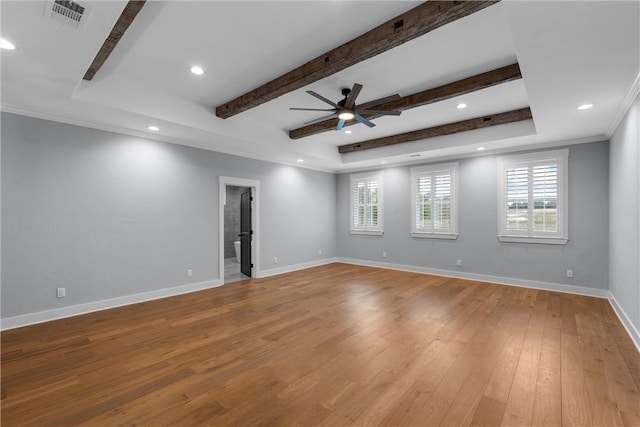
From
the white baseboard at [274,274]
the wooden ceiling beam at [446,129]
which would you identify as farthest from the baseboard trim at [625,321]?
the wooden ceiling beam at [446,129]

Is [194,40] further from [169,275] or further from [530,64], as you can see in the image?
[169,275]

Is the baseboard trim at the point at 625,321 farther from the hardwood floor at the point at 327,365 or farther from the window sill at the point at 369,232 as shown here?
the window sill at the point at 369,232

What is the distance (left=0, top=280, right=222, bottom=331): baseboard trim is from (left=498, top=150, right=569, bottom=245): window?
6.06 m

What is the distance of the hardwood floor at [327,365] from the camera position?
1986mm

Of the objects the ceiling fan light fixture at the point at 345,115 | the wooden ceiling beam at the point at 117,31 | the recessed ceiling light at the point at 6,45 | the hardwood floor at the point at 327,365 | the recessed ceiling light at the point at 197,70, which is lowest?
the hardwood floor at the point at 327,365

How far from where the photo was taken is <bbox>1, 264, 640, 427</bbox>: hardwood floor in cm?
199

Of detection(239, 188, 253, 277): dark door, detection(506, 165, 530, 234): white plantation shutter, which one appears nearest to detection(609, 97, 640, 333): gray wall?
detection(506, 165, 530, 234): white plantation shutter

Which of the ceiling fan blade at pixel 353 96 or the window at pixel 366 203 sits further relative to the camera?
the window at pixel 366 203

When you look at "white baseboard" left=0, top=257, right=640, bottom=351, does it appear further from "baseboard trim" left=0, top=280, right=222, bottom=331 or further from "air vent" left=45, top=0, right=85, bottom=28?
"air vent" left=45, top=0, right=85, bottom=28

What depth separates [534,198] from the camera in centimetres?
533

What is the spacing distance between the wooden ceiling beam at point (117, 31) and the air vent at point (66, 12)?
31 cm

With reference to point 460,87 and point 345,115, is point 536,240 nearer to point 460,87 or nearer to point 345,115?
point 460,87

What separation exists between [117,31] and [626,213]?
19.1ft

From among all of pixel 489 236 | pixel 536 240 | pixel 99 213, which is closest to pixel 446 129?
pixel 489 236
